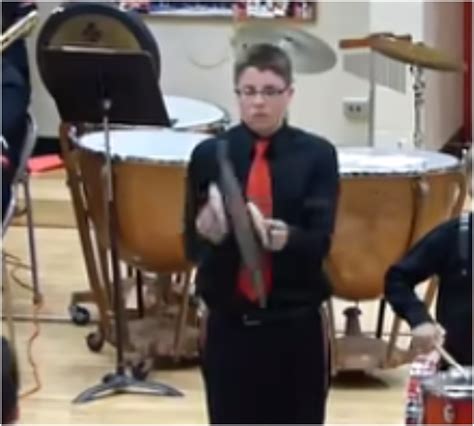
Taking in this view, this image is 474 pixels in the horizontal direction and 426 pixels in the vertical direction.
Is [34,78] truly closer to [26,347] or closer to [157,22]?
[157,22]

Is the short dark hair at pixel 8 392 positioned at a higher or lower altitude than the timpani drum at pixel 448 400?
higher

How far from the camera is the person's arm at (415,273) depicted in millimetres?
2916

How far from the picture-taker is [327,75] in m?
7.32

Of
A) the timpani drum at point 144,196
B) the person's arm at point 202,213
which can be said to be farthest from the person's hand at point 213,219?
the timpani drum at point 144,196

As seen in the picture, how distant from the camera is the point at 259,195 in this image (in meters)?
3.11

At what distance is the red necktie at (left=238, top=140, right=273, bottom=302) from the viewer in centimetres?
309

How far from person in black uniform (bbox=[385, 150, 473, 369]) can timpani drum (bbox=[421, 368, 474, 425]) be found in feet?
0.87

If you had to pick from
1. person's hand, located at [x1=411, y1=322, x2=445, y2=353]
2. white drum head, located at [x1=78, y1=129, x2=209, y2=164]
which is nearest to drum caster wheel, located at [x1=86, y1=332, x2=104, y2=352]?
white drum head, located at [x1=78, y1=129, x2=209, y2=164]

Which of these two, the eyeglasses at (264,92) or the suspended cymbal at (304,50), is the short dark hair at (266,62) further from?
the suspended cymbal at (304,50)

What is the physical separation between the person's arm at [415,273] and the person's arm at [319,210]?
199mm

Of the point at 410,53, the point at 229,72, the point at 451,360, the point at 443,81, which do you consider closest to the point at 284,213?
the point at 451,360

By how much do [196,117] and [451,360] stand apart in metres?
2.70

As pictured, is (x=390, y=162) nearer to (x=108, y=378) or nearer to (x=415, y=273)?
(x=108, y=378)

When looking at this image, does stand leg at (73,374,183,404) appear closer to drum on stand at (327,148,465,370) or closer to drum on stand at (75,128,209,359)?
drum on stand at (75,128,209,359)
